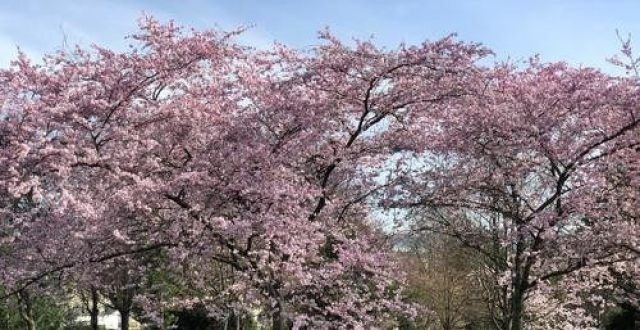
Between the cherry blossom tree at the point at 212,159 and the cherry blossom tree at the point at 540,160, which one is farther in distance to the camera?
the cherry blossom tree at the point at 540,160

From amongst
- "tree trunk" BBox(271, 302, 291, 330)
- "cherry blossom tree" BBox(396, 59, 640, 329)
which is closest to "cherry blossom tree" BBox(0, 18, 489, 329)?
"tree trunk" BBox(271, 302, 291, 330)

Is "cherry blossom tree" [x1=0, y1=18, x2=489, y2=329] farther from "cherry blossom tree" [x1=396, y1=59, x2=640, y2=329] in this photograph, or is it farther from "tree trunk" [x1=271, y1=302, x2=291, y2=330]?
"cherry blossom tree" [x1=396, y1=59, x2=640, y2=329]

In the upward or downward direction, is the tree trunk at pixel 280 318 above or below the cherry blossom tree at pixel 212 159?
below

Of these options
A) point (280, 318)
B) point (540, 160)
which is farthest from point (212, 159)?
point (540, 160)

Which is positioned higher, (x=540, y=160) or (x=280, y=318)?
(x=540, y=160)

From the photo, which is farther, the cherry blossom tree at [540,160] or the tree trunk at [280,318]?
the cherry blossom tree at [540,160]

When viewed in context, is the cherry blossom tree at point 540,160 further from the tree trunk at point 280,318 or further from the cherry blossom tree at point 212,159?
the tree trunk at point 280,318

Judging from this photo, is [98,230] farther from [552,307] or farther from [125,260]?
[552,307]

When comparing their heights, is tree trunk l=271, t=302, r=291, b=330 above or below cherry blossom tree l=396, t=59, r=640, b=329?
below

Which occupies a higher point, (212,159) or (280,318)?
(212,159)

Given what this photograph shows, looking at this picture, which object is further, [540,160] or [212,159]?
[540,160]

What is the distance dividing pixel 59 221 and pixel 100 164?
0.91 meters

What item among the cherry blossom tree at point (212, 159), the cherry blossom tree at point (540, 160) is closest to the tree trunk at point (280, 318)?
the cherry blossom tree at point (212, 159)

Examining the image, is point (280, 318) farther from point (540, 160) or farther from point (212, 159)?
point (540, 160)
